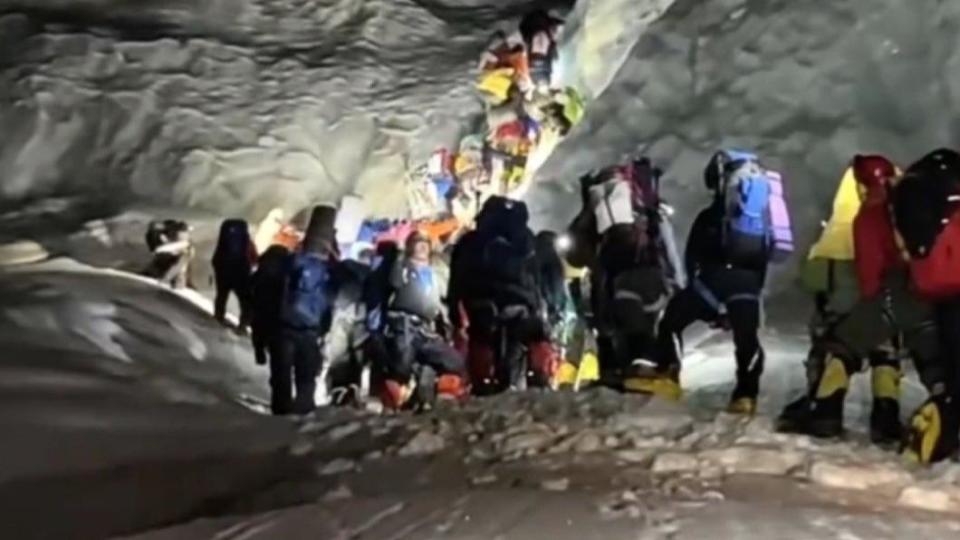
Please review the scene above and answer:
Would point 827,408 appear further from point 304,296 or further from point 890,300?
point 304,296

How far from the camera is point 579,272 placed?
757 centimetres

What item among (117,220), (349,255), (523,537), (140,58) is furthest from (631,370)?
(140,58)

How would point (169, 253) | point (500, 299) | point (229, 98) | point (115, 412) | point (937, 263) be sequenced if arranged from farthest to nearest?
1. point (229, 98)
2. point (169, 253)
3. point (500, 299)
4. point (115, 412)
5. point (937, 263)

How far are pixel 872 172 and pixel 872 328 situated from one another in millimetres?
549

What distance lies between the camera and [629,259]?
602cm

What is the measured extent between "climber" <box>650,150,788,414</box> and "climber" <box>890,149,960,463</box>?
78cm

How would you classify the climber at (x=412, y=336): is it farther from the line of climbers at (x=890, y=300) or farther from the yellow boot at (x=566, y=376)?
the line of climbers at (x=890, y=300)

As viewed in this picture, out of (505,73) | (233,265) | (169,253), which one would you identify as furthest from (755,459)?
(505,73)

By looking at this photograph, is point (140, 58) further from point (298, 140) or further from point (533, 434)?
point (533, 434)

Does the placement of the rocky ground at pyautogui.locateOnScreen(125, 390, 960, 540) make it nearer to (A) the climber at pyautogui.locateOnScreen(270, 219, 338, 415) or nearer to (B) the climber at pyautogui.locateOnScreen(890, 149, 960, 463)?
(B) the climber at pyautogui.locateOnScreen(890, 149, 960, 463)

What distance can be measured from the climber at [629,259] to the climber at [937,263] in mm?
1146

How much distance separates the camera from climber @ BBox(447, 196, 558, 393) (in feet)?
21.4

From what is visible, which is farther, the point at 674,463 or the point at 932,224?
the point at 932,224

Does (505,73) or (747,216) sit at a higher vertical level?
(505,73)
